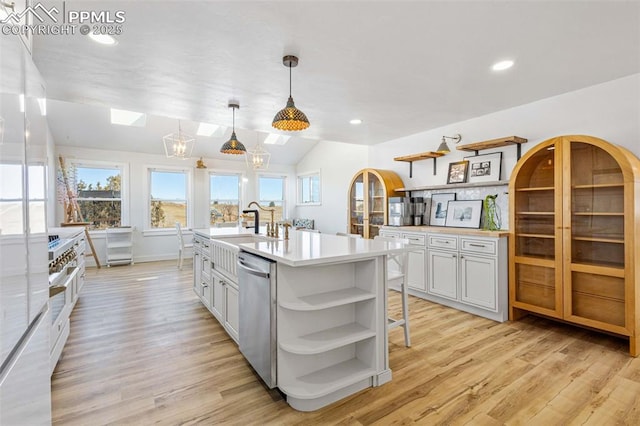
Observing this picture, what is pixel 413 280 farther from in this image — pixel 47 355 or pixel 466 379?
pixel 47 355

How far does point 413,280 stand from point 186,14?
12.5ft

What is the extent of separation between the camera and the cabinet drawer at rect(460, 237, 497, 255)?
3367mm

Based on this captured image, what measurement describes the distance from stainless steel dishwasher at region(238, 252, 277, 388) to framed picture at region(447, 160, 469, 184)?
3.17 metres

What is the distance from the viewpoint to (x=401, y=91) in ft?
10.6

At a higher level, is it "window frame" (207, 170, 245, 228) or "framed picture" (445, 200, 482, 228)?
"window frame" (207, 170, 245, 228)

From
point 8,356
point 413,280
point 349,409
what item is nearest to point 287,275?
point 349,409

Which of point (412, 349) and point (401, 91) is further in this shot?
point (401, 91)

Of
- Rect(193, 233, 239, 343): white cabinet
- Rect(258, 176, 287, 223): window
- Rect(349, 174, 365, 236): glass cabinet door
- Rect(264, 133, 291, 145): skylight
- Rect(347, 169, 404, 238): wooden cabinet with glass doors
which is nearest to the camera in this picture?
Rect(193, 233, 239, 343): white cabinet

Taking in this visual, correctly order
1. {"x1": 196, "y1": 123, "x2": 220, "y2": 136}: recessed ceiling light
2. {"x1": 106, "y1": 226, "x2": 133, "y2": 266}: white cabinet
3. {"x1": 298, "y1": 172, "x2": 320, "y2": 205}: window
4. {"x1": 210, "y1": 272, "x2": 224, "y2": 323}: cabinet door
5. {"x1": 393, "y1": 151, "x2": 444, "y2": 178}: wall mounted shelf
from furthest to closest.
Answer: {"x1": 298, "y1": 172, "x2": 320, "y2": 205}: window → {"x1": 196, "y1": 123, "x2": 220, "y2": 136}: recessed ceiling light → {"x1": 106, "y1": 226, "x2": 133, "y2": 266}: white cabinet → {"x1": 393, "y1": 151, "x2": 444, "y2": 178}: wall mounted shelf → {"x1": 210, "y1": 272, "x2": 224, "y2": 323}: cabinet door

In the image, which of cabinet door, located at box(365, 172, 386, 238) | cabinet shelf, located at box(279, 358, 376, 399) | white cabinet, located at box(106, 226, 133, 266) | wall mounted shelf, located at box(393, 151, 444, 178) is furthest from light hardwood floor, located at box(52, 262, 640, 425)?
white cabinet, located at box(106, 226, 133, 266)

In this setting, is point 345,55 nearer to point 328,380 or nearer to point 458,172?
point 328,380

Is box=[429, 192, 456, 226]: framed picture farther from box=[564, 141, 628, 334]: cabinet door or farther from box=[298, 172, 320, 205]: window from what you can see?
box=[298, 172, 320, 205]: window

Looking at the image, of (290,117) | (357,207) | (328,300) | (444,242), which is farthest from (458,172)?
(328,300)

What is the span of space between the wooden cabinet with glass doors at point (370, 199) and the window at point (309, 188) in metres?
2.42
